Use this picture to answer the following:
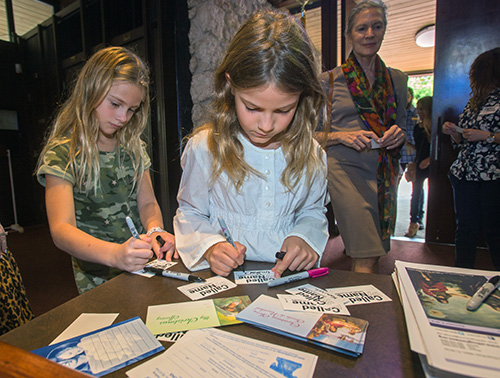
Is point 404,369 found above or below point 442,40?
below

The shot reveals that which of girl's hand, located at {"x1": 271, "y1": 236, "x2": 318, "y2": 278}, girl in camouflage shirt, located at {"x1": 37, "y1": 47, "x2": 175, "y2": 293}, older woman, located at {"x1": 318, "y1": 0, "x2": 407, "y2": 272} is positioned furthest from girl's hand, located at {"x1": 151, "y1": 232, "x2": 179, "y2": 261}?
older woman, located at {"x1": 318, "y1": 0, "x2": 407, "y2": 272}

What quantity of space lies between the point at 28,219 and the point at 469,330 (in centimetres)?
581

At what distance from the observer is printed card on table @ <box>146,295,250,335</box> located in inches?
22.2

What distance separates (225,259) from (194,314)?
213 millimetres

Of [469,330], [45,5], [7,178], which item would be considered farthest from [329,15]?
[7,178]

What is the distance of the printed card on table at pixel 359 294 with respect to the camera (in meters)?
0.65

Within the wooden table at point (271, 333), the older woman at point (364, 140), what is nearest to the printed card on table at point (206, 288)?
the wooden table at point (271, 333)

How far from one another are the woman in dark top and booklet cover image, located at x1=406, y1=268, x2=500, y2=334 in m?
3.42

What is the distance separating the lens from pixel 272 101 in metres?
0.83

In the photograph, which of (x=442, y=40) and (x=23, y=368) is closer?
(x=23, y=368)

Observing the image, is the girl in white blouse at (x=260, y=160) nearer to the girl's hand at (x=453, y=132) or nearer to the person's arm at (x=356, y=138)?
the person's arm at (x=356, y=138)

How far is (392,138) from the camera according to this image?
60.7 inches

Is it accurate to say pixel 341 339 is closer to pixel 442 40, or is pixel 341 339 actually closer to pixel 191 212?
pixel 191 212

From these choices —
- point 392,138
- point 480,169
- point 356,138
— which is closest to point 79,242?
point 356,138
